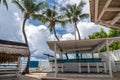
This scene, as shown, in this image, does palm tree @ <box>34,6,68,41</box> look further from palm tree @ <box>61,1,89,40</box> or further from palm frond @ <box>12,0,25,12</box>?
palm frond @ <box>12,0,25,12</box>

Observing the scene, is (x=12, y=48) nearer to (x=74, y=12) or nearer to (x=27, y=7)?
(x=27, y=7)

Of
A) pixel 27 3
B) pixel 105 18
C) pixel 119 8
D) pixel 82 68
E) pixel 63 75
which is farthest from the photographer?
pixel 27 3

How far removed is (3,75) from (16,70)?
4.74 feet

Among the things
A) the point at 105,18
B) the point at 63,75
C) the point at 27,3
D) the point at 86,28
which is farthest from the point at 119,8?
the point at 86,28

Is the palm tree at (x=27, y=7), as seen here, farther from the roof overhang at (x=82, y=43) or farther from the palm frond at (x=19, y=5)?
the roof overhang at (x=82, y=43)

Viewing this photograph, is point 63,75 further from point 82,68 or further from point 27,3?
point 27,3

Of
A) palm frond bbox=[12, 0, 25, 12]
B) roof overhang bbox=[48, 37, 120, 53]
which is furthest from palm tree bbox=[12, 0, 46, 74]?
roof overhang bbox=[48, 37, 120, 53]

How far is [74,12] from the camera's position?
28.9m

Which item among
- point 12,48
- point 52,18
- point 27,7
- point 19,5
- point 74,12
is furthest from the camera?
point 74,12

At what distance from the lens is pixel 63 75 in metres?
12.3

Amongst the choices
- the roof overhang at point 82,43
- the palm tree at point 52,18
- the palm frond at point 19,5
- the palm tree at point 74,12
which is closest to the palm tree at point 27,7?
the palm frond at point 19,5

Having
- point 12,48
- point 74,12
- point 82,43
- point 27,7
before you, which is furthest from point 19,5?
point 12,48

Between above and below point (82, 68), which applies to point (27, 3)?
above

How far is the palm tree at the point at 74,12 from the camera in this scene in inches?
1131
